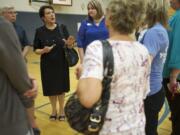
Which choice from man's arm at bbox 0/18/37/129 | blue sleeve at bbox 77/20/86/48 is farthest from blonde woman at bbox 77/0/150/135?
blue sleeve at bbox 77/20/86/48

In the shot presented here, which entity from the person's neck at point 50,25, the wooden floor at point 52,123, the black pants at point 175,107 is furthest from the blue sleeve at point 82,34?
the black pants at point 175,107

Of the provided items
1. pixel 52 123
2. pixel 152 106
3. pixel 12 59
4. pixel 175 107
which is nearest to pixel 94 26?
pixel 52 123

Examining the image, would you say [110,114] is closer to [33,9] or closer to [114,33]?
[114,33]

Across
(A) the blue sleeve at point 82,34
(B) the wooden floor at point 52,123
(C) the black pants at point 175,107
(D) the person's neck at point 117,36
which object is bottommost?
(B) the wooden floor at point 52,123

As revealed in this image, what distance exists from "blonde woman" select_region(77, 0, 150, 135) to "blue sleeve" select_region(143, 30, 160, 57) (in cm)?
46

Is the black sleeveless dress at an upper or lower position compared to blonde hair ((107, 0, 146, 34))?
lower

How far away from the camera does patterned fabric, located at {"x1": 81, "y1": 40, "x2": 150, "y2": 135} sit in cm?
118

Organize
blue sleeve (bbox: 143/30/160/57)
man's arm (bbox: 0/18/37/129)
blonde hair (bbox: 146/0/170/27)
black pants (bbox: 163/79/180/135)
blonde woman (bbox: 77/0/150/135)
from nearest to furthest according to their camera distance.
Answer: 1. man's arm (bbox: 0/18/37/129)
2. blonde woman (bbox: 77/0/150/135)
3. blue sleeve (bbox: 143/30/160/57)
4. blonde hair (bbox: 146/0/170/27)
5. black pants (bbox: 163/79/180/135)

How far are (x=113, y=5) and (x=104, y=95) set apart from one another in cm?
44

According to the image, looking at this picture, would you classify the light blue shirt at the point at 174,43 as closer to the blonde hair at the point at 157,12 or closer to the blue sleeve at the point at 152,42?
the blonde hair at the point at 157,12

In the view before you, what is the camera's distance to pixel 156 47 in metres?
1.80

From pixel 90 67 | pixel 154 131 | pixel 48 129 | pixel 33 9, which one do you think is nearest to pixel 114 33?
pixel 90 67

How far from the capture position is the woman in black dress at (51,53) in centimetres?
326

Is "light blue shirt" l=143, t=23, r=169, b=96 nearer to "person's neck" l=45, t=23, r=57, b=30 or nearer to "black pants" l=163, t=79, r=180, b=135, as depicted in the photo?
"black pants" l=163, t=79, r=180, b=135
